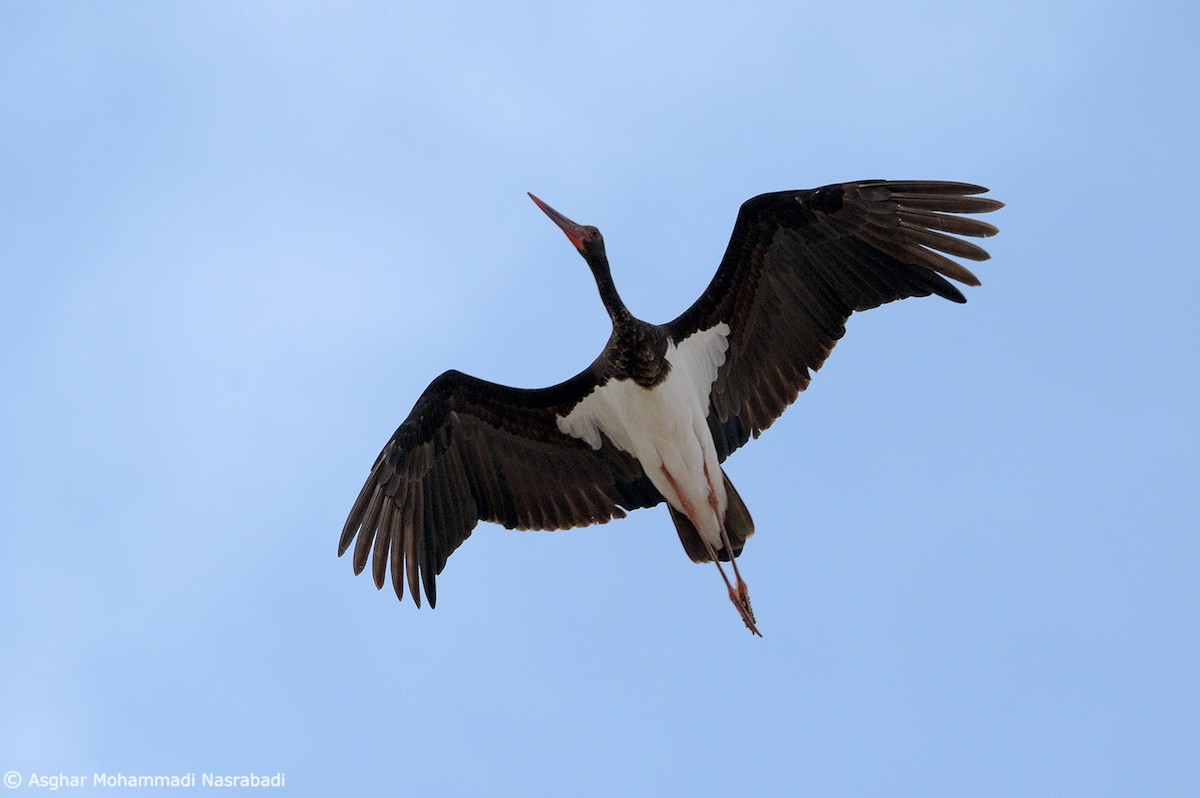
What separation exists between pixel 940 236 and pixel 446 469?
5.15 metres

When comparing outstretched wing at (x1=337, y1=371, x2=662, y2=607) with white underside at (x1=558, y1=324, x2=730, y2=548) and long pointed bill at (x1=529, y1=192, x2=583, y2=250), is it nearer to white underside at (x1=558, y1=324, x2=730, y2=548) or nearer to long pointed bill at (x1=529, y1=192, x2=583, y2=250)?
white underside at (x1=558, y1=324, x2=730, y2=548)

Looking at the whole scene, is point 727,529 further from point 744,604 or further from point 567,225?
point 567,225

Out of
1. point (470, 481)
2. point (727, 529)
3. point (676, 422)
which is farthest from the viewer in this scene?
point (470, 481)

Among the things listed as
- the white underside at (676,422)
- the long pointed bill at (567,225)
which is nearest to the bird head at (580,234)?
the long pointed bill at (567,225)

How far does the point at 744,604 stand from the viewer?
1453cm

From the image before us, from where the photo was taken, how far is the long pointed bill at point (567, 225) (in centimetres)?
1462

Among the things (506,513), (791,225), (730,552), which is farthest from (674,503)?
(791,225)

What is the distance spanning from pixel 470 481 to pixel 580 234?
8.73ft

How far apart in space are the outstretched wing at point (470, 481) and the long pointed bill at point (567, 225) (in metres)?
1.53

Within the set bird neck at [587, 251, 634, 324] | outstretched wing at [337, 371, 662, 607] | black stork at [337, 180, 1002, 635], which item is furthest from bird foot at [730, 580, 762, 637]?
bird neck at [587, 251, 634, 324]

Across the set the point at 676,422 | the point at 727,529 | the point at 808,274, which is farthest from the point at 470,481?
the point at 808,274

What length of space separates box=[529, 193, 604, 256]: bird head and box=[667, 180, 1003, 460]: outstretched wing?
0.98m

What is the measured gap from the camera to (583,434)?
15070mm

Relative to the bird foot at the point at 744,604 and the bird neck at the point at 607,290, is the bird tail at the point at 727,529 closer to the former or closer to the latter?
the bird foot at the point at 744,604
